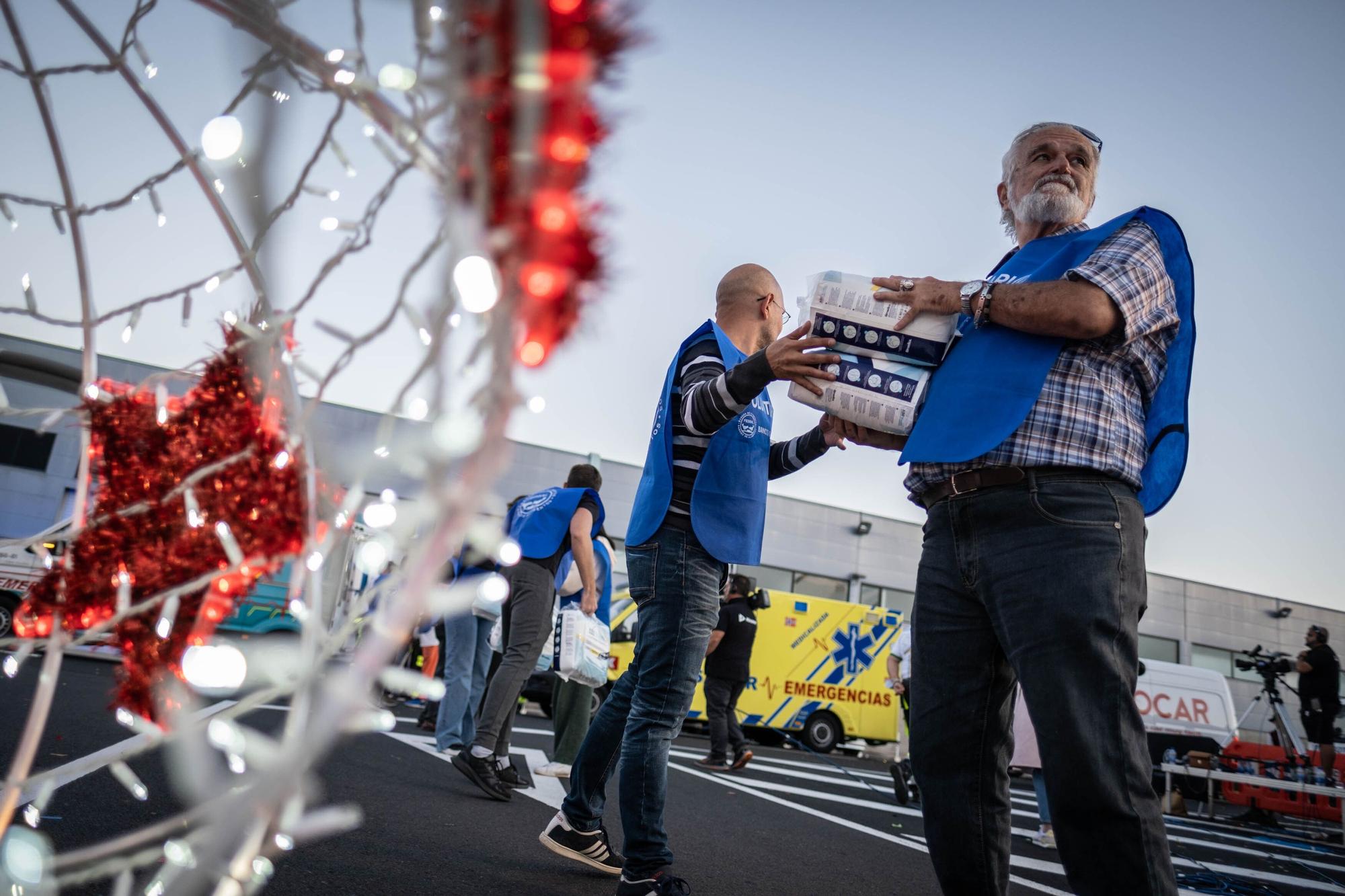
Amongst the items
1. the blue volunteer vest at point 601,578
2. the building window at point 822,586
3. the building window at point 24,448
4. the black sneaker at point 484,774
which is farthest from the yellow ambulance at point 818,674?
the building window at point 24,448

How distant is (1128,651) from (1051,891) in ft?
7.60

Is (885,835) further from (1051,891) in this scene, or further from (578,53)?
(578,53)

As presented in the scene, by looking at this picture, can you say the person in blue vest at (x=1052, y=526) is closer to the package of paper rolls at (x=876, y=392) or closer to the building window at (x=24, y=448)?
the package of paper rolls at (x=876, y=392)

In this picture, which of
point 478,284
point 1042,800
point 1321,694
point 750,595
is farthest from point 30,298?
point 1321,694

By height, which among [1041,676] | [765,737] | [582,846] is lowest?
[765,737]

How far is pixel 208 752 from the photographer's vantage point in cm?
65

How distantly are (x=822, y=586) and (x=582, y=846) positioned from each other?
22.9 meters

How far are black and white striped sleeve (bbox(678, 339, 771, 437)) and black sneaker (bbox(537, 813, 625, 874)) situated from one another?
1269 millimetres

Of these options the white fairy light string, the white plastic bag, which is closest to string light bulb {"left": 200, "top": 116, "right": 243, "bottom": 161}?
the white fairy light string

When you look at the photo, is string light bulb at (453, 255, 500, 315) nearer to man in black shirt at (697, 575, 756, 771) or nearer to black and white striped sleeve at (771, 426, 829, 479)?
black and white striped sleeve at (771, 426, 829, 479)

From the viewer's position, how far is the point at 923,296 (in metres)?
1.77

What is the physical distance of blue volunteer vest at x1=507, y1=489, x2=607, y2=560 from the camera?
13.4 ft

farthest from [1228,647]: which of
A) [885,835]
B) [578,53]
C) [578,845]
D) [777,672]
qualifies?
[578,53]

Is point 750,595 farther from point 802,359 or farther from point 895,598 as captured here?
point 895,598
